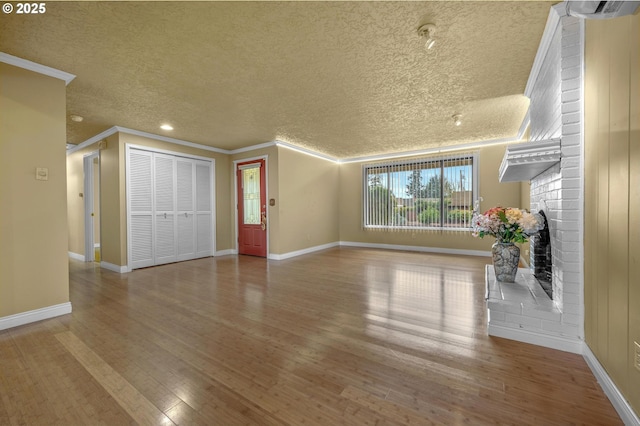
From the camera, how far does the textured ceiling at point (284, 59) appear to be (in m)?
1.93

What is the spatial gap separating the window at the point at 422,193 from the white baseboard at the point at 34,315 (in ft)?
20.1

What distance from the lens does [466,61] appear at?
257 centimetres

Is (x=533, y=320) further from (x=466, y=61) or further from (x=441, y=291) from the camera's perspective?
(x=466, y=61)

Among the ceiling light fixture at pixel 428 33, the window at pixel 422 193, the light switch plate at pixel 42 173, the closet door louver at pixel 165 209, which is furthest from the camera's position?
the window at pixel 422 193

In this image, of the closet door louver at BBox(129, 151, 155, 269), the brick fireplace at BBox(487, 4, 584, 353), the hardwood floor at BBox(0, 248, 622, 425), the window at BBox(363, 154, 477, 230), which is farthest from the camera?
the window at BBox(363, 154, 477, 230)

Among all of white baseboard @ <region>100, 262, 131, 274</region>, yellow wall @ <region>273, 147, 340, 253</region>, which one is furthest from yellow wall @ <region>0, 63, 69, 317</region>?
yellow wall @ <region>273, 147, 340, 253</region>

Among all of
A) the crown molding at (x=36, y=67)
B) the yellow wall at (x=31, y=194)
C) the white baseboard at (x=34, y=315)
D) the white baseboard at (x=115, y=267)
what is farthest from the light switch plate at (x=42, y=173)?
the white baseboard at (x=115, y=267)

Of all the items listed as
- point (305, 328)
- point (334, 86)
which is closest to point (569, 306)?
point (305, 328)

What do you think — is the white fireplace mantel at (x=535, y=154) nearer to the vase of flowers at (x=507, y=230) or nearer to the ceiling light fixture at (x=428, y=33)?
the vase of flowers at (x=507, y=230)

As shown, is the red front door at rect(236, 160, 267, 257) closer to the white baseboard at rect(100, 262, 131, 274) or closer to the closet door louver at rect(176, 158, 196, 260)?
the closet door louver at rect(176, 158, 196, 260)

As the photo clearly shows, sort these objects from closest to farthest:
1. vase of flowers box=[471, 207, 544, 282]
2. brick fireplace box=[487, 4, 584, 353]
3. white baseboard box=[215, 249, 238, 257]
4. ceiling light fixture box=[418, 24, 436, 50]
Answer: brick fireplace box=[487, 4, 584, 353] → ceiling light fixture box=[418, 24, 436, 50] → vase of flowers box=[471, 207, 544, 282] → white baseboard box=[215, 249, 238, 257]

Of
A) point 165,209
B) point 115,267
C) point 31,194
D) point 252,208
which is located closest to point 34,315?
point 31,194

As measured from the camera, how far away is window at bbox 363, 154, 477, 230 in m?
6.05

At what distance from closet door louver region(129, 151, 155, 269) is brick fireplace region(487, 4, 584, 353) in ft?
17.9
